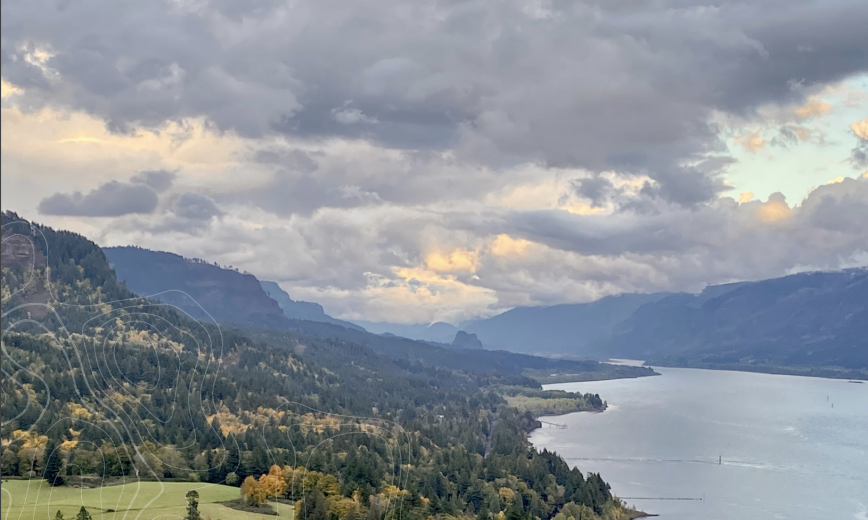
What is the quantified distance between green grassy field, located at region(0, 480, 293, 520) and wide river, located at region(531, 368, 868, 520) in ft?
175

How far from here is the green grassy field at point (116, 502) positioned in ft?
174

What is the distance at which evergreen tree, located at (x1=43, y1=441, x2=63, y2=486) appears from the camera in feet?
205

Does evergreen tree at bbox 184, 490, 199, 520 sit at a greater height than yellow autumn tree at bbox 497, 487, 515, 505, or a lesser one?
greater

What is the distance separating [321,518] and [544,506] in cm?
3600

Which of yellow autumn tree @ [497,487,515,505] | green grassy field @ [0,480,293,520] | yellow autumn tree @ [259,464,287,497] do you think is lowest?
yellow autumn tree @ [497,487,515,505]

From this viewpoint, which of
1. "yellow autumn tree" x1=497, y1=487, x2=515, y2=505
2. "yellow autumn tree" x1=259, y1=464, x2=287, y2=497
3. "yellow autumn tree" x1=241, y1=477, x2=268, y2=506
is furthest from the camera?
"yellow autumn tree" x1=497, y1=487, x2=515, y2=505

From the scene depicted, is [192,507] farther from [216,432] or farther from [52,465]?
[216,432]

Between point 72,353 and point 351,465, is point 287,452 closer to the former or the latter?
point 351,465

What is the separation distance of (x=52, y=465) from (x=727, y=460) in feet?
328

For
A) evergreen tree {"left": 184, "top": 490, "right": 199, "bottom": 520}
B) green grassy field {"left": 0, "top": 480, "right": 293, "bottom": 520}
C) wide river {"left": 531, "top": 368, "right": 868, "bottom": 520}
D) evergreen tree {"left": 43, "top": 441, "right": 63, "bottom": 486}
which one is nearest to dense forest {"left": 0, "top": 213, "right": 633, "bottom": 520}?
evergreen tree {"left": 43, "top": 441, "right": 63, "bottom": 486}

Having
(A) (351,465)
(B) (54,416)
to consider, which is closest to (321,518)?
(A) (351,465)

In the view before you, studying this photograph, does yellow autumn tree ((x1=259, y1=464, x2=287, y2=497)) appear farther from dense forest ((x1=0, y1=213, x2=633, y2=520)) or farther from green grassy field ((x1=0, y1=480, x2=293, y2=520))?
green grassy field ((x1=0, y1=480, x2=293, y2=520))

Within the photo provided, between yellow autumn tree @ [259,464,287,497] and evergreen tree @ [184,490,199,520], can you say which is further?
yellow autumn tree @ [259,464,287,497]

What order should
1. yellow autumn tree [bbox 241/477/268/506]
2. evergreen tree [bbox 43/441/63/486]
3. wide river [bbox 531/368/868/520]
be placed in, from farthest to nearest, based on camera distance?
wide river [bbox 531/368/868/520], evergreen tree [bbox 43/441/63/486], yellow autumn tree [bbox 241/477/268/506]
